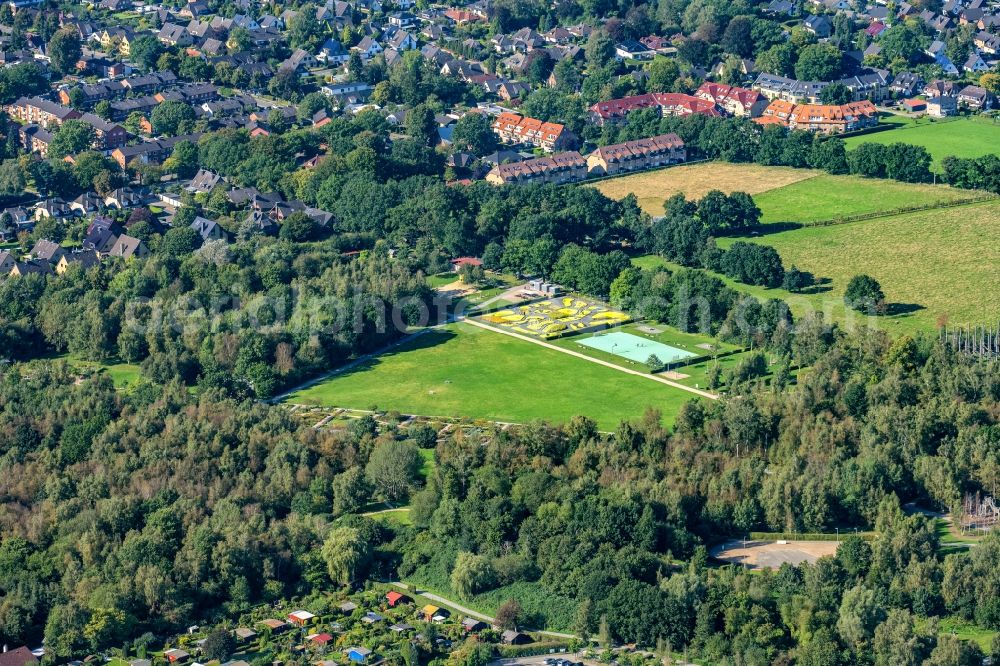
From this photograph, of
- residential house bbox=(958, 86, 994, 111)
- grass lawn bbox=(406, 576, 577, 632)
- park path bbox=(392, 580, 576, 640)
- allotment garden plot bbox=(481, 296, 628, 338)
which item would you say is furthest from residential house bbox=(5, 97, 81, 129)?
grass lawn bbox=(406, 576, 577, 632)

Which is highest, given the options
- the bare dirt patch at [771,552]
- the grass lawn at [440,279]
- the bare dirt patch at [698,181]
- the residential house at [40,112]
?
the residential house at [40,112]

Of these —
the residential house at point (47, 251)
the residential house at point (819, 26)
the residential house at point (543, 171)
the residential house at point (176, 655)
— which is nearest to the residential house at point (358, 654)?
the residential house at point (176, 655)

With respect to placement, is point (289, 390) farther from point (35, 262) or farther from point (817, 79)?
point (817, 79)

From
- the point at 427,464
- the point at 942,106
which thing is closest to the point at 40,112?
the point at 427,464

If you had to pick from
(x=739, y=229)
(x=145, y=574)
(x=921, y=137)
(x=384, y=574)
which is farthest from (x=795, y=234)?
(x=145, y=574)

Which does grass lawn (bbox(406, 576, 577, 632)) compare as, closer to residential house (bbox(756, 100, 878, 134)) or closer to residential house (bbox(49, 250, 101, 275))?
residential house (bbox(49, 250, 101, 275))

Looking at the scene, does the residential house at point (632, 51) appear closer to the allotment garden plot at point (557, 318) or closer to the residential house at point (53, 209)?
the allotment garden plot at point (557, 318)
